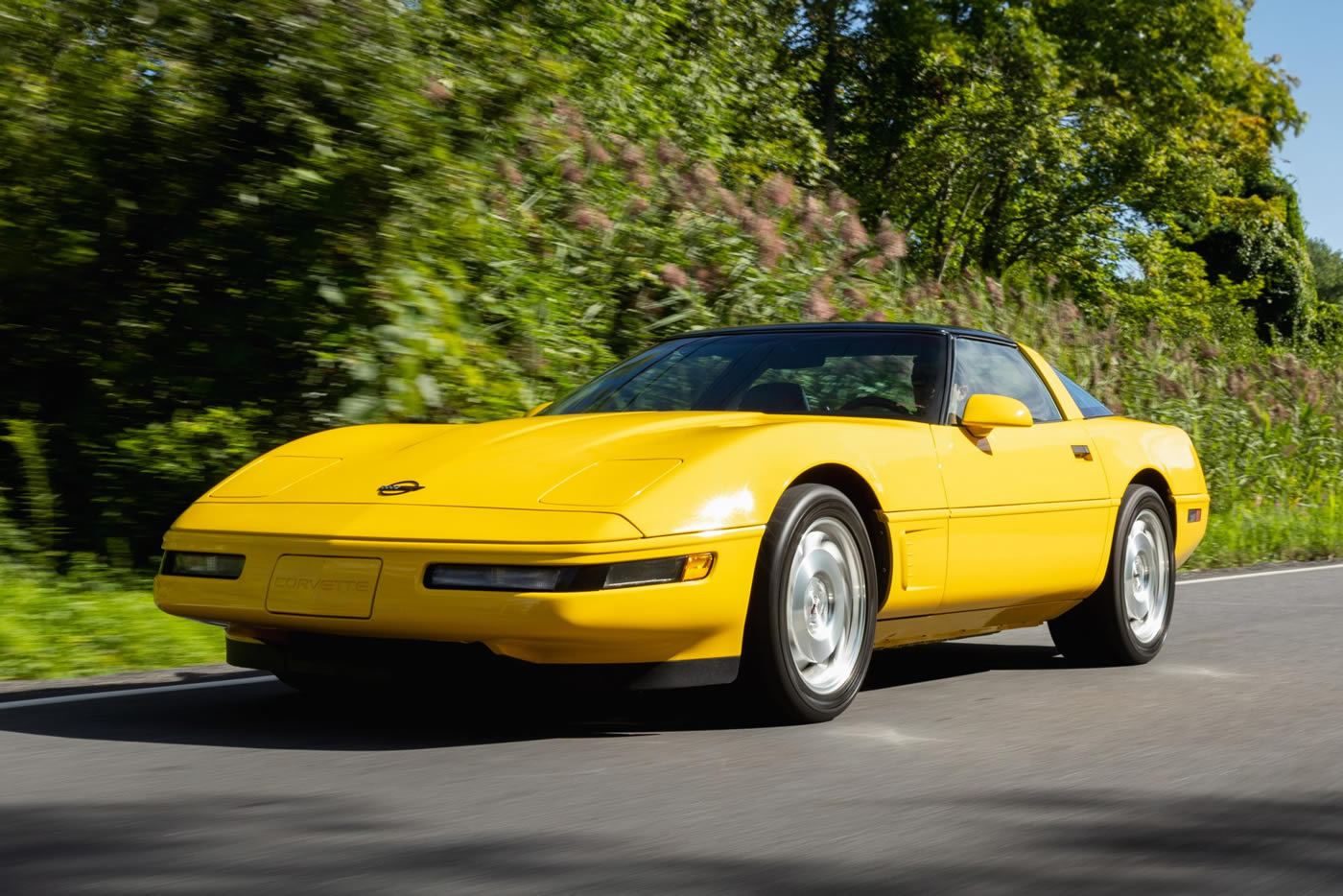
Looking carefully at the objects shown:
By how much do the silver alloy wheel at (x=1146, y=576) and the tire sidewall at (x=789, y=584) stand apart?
1947 mm

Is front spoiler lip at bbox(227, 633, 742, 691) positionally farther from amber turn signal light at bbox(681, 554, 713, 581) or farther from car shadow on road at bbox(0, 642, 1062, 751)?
amber turn signal light at bbox(681, 554, 713, 581)

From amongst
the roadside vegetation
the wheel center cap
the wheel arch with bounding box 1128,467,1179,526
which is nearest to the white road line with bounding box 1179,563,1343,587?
the roadside vegetation

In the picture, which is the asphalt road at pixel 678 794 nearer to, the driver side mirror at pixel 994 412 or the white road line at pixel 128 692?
the white road line at pixel 128 692

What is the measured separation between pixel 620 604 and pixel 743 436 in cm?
81

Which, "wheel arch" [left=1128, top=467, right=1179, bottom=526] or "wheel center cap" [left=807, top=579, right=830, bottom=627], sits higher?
"wheel arch" [left=1128, top=467, right=1179, bottom=526]

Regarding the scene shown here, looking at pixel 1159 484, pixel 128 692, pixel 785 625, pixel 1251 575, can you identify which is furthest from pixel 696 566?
pixel 1251 575

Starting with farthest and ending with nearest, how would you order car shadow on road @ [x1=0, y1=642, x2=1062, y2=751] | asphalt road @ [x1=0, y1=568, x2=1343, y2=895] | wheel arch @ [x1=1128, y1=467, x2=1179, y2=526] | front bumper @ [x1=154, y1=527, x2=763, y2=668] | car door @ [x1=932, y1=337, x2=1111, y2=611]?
wheel arch @ [x1=1128, y1=467, x2=1179, y2=526] → car door @ [x1=932, y1=337, x2=1111, y2=611] → car shadow on road @ [x1=0, y1=642, x2=1062, y2=751] → front bumper @ [x1=154, y1=527, x2=763, y2=668] → asphalt road @ [x1=0, y1=568, x2=1343, y2=895]

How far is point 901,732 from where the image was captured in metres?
5.18

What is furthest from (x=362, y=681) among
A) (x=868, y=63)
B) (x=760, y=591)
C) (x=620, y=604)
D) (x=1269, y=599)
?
(x=868, y=63)

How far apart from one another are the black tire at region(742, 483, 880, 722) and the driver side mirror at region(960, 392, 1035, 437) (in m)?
0.81

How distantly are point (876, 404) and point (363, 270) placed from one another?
3463 mm

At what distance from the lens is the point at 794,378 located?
6109mm

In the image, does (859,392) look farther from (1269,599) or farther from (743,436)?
(1269,599)

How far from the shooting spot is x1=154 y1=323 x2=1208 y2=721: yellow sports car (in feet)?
15.2
